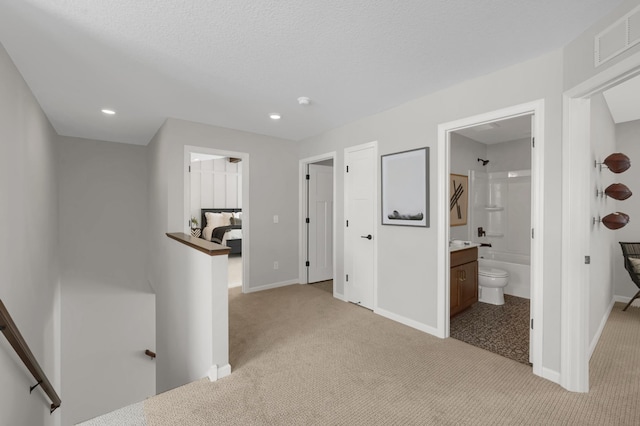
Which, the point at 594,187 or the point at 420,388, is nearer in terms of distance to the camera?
the point at 420,388

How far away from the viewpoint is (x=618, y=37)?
159 centimetres

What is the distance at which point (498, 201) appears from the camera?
4.93 metres

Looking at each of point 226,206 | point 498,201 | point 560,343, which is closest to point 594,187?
point 560,343

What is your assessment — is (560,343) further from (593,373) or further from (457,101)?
(457,101)

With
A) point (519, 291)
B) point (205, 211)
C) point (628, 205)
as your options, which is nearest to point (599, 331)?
Result: point (519, 291)

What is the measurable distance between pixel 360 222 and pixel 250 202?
A: 1722mm

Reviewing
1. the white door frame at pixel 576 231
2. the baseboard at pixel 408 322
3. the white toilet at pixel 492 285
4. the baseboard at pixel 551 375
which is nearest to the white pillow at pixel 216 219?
the baseboard at pixel 408 322

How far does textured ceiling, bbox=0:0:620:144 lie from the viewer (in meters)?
1.65

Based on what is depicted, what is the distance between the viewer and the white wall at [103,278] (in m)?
4.64

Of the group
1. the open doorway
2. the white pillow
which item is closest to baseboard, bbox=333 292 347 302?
the open doorway

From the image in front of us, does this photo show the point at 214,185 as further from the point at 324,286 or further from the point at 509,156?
the point at 509,156

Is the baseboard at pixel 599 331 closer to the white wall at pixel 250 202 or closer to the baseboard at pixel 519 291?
the baseboard at pixel 519 291

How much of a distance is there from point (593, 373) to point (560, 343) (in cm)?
49

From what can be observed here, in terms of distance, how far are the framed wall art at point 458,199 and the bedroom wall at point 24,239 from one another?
472cm
